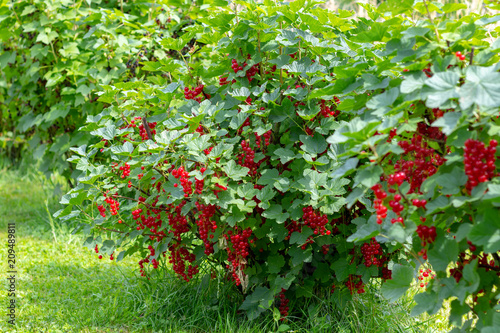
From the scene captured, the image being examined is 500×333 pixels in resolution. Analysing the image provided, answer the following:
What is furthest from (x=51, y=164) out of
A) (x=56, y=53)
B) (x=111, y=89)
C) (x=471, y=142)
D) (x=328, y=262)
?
(x=471, y=142)

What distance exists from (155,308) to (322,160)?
4.20 ft

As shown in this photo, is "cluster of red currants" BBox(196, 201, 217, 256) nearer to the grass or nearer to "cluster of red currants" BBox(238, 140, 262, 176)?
"cluster of red currants" BBox(238, 140, 262, 176)

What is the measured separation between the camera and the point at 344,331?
2.44m

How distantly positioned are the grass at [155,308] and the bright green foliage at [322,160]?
0.43 feet

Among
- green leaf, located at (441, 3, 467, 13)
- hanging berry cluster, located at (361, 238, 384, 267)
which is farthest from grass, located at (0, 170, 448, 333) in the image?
green leaf, located at (441, 3, 467, 13)

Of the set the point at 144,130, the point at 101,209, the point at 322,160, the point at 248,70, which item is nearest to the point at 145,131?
the point at 144,130

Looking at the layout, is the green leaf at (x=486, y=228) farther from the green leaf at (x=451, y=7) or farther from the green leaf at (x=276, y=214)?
the green leaf at (x=276, y=214)

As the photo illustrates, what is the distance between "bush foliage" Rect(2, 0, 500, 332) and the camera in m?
1.58

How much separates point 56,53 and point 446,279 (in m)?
3.93

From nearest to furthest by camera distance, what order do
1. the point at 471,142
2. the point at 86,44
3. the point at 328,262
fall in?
the point at 471,142 < the point at 328,262 < the point at 86,44

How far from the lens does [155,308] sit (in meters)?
2.73

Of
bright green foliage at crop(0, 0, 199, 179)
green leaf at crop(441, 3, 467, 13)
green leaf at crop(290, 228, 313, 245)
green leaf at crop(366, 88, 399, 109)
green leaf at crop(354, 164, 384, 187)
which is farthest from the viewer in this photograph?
bright green foliage at crop(0, 0, 199, 179)

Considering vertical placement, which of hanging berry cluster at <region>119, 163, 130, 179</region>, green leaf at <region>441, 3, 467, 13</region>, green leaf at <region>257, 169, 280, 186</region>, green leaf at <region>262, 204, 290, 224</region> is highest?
green leaf at <region>441, 3, 467, 13</region>

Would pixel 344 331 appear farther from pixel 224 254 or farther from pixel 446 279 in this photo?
pixel 446 279
